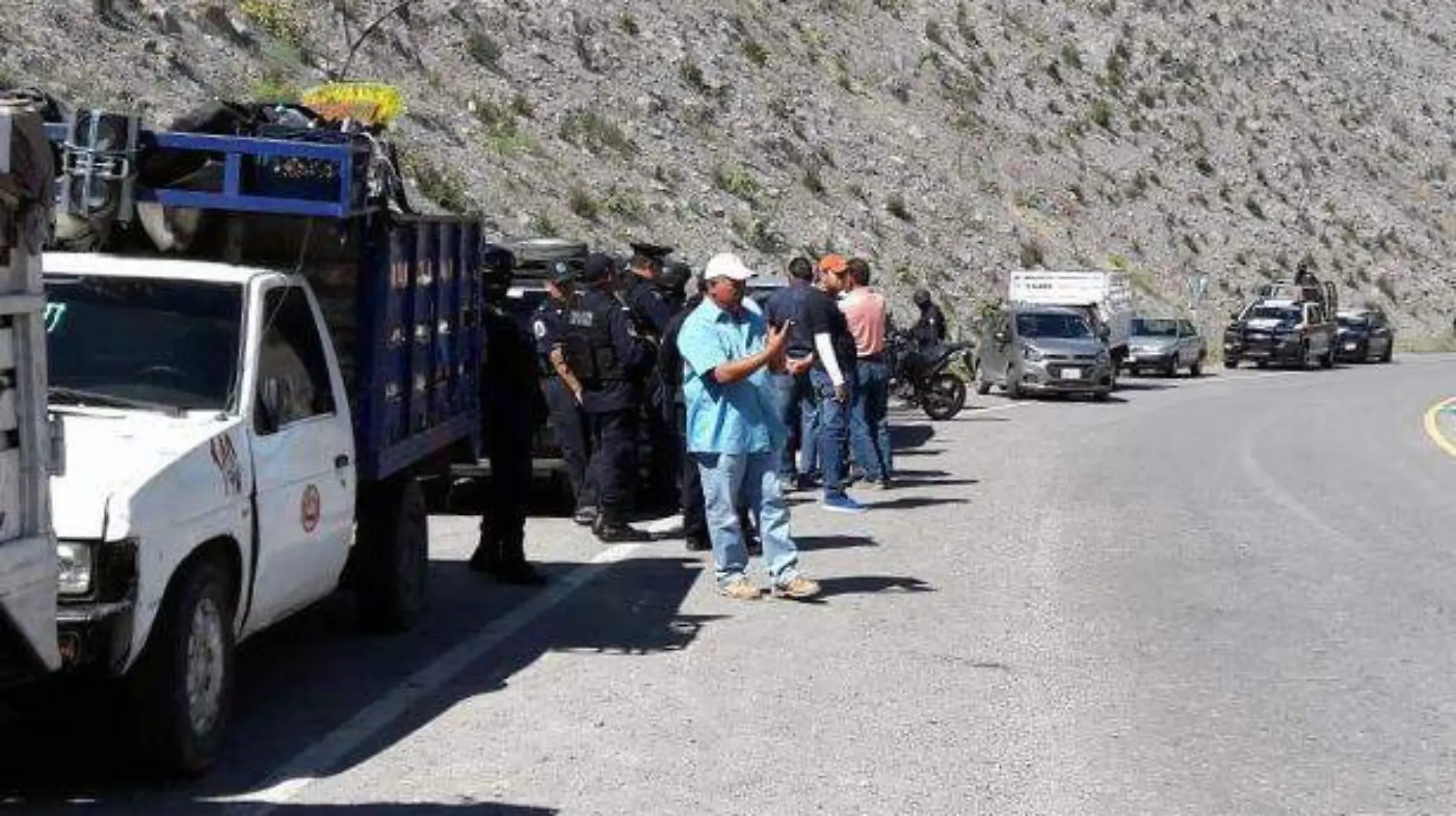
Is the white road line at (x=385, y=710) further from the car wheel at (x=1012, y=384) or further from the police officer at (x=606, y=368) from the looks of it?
the car wheel at (x=1012, y=384)

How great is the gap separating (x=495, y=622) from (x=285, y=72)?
27023 millimetres

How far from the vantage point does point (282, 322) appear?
8.60m

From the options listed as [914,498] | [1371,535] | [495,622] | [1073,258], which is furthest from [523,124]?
[495,622]

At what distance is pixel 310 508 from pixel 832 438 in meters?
8.23

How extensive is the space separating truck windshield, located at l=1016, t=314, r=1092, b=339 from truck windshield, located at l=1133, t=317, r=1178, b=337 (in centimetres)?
927

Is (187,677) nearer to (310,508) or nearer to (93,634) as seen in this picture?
(93,634)

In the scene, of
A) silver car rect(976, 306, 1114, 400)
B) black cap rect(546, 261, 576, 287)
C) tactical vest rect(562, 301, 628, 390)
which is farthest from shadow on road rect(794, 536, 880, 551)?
silver car rect(976, 306, 1114, 400)

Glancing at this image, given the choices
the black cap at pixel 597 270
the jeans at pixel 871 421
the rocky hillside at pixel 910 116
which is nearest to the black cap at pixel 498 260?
the black cap at pixel 597 270

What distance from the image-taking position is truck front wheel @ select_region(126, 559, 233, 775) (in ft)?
22.5

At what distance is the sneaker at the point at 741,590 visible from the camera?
11492mm

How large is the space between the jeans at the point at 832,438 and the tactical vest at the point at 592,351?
301cm

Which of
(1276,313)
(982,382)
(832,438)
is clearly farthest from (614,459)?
(1276,313)

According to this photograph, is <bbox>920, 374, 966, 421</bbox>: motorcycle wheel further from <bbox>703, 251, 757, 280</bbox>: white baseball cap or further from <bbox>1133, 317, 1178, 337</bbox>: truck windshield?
<bbox>1133, 317, 1178, 337</bbox>: truck windshield

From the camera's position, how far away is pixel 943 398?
1098 inches
